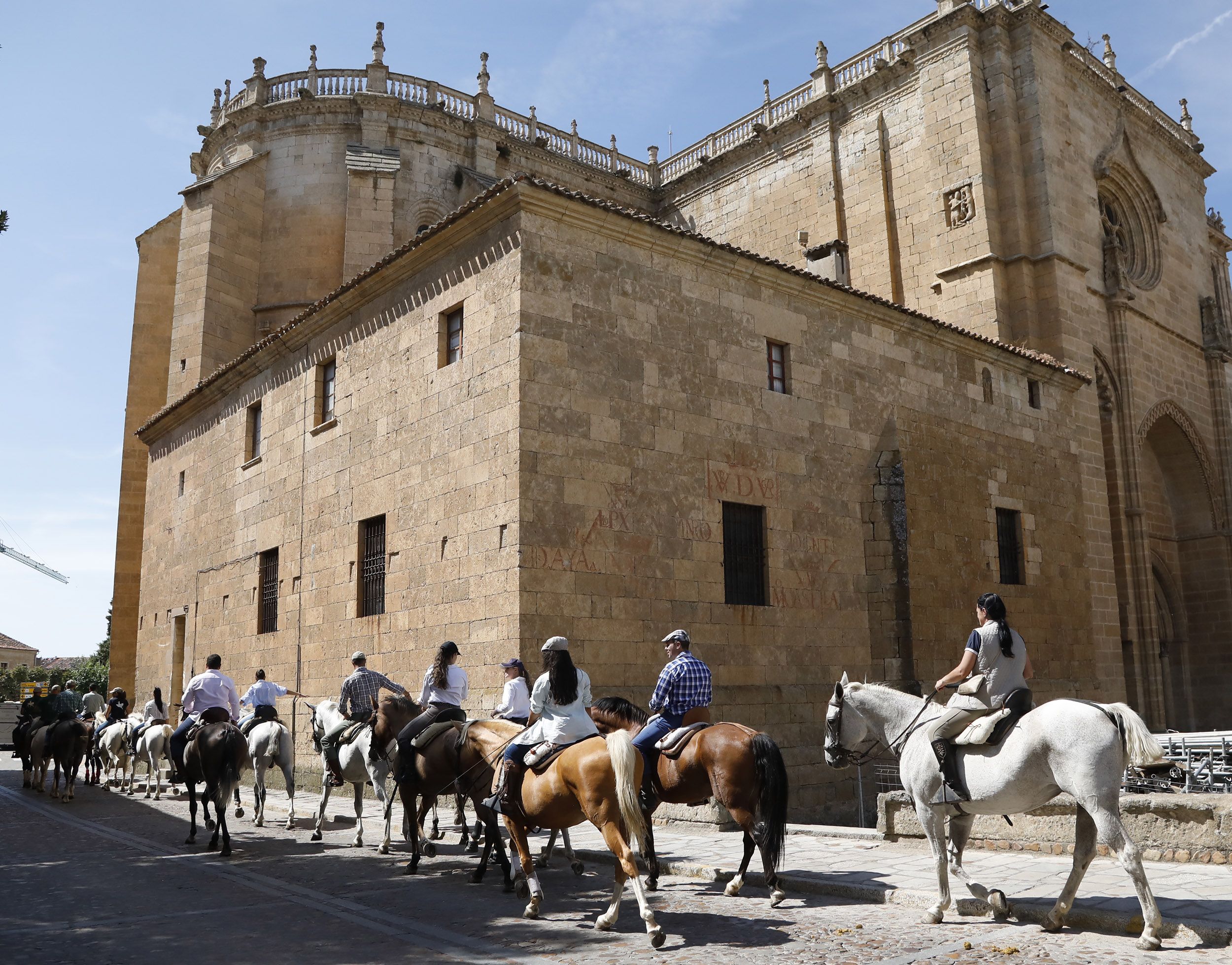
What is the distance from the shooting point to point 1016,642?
662 centimetres

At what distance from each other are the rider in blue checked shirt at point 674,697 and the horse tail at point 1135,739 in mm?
2968

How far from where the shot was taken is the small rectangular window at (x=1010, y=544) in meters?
17.8

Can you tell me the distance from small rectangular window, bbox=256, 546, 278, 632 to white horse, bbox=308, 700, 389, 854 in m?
6.46

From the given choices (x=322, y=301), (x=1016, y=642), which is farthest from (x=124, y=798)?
(x=1016, y=642)

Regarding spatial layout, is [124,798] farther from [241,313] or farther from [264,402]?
[241,313]

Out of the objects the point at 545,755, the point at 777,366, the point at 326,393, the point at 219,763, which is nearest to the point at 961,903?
the point at 545,755

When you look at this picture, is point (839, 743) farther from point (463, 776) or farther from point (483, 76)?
point (483, 76)

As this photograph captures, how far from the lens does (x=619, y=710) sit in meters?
8.34

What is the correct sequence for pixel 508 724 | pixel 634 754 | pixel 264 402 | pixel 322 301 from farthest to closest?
pixel 264 402
pixel 322 301
pixel 508 724
pixel 634 754

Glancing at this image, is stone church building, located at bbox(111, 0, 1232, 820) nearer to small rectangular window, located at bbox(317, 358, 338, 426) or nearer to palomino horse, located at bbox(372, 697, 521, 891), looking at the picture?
small rectangular window, located at bbox(317, 358, 338, 426)

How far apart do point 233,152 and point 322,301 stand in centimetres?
1623

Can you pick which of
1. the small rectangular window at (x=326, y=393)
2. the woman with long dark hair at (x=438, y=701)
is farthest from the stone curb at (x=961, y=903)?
the small rectangular window at (x=326, y=393)

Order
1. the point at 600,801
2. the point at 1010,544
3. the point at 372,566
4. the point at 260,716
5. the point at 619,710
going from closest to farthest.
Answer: the point at 600,801 < the point at 619,710 < the point at 260,716 < the point at 372,566 < the point at 1010,544

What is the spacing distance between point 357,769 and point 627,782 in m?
5.25
